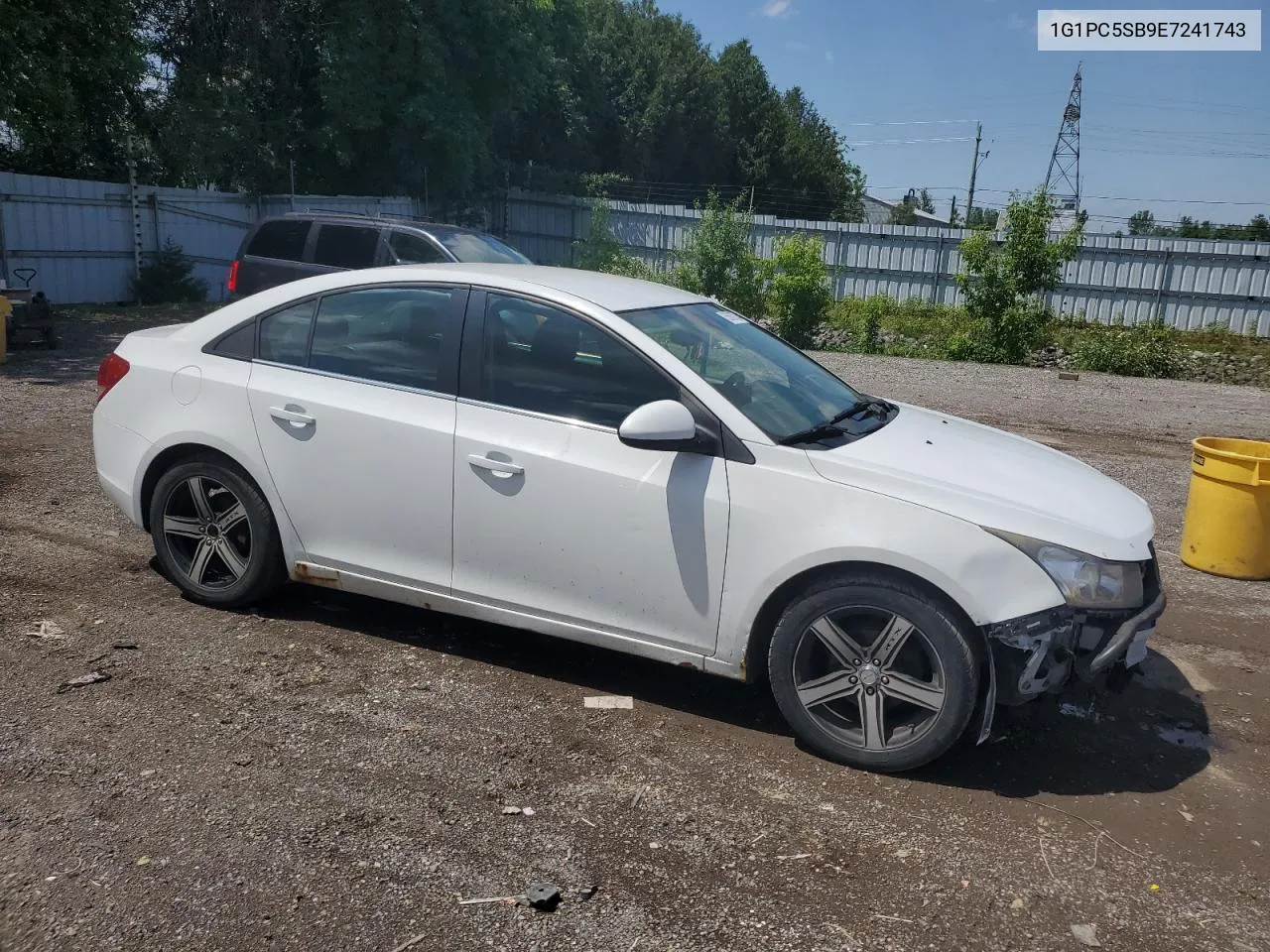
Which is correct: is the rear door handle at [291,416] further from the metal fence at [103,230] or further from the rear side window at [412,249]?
the metal fence at [103,230]

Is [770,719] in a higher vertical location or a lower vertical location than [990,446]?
lower

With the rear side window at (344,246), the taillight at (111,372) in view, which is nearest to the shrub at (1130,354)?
the rear side window at (344,246)

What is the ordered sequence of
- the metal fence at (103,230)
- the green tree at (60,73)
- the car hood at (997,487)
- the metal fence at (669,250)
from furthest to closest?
the metal fence at (669,250)
the metal fence at (103,230)
the green tree at (60,73)
the car hood at (997,487)

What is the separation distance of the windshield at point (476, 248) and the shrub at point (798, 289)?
7411mm

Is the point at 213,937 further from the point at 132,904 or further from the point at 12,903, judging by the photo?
the point at 12,903

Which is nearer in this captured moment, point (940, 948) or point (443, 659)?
point (940, 948)

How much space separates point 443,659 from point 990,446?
8.55 feet

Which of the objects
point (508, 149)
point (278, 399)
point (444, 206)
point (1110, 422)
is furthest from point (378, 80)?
point (278, 399)

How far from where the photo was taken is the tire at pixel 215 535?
5.00m

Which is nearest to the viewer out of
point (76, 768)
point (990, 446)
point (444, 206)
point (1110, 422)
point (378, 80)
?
point (76, 768)

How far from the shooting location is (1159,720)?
4.63m

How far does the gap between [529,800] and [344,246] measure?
10.8m

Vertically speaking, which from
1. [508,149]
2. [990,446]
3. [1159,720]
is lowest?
[1159,720]

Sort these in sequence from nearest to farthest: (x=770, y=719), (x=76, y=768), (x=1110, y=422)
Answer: (x=76, y=768) < (x=770, y=719) < (x=1110, y=422)
